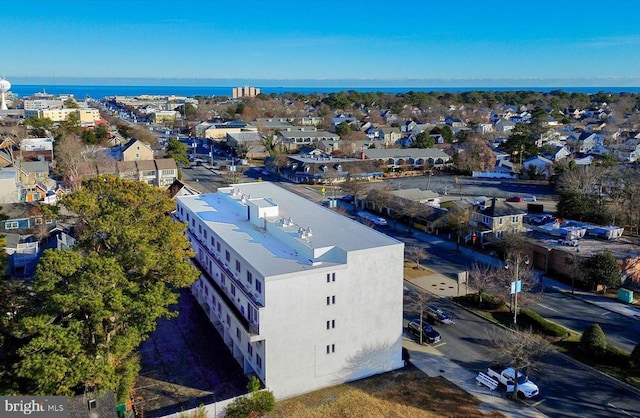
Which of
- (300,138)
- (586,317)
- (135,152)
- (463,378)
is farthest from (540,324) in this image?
(300,138)

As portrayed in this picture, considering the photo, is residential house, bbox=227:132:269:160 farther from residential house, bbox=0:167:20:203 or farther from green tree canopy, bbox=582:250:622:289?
green tree canopy, bbox=582:250:622:289

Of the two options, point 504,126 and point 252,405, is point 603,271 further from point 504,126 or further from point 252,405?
point 504,126

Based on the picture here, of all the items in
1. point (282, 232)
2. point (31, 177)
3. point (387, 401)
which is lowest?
point (387, 401)

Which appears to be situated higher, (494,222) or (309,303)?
(309,303)

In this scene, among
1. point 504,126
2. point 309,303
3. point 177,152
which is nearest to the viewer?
point 309,303

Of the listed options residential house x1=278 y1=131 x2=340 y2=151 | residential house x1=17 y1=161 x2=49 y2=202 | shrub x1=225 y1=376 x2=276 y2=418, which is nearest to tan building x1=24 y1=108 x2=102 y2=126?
residential house x1=278 y1=131 x2=340 y2=151

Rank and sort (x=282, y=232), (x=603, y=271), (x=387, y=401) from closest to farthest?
(x=387, y=401) → (x=282, y=232) → (x=603, y=271)

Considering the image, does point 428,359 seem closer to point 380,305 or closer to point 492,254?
point 380,305
